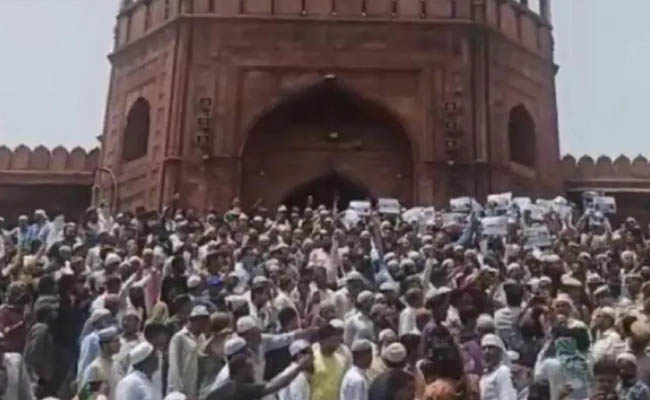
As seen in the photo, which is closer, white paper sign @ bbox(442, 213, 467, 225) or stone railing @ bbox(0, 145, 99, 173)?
white paper sign @ bbox(442, 213, 467, 225)

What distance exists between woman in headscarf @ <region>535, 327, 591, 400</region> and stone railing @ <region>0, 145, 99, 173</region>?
18.6 meters

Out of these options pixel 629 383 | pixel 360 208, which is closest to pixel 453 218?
pixel 360 208

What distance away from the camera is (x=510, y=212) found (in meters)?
15.1

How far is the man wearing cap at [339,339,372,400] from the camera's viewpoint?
5.68m

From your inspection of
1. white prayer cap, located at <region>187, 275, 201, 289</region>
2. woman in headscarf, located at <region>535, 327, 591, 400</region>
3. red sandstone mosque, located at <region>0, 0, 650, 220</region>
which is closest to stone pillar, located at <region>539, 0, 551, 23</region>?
red sandstone mosque, located at <region>0, 0, 650, 220</region>

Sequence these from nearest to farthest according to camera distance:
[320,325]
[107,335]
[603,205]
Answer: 1. [107,335]
2. [320,325]
3. [603,205]

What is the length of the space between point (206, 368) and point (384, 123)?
14.6 meters

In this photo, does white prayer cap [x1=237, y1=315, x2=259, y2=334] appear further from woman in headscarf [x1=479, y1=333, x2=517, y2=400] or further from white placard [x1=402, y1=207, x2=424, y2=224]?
white placard [x1=402, y1=207, x2=424, y2=224]

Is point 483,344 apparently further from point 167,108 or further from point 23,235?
point 167,108

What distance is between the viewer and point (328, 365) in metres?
6.10

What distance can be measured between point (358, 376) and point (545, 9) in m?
19.5

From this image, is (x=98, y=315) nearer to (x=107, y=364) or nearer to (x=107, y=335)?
(x=107, y=335)

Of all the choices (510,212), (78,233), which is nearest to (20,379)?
(78,233)

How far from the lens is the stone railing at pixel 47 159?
77.3 ft
